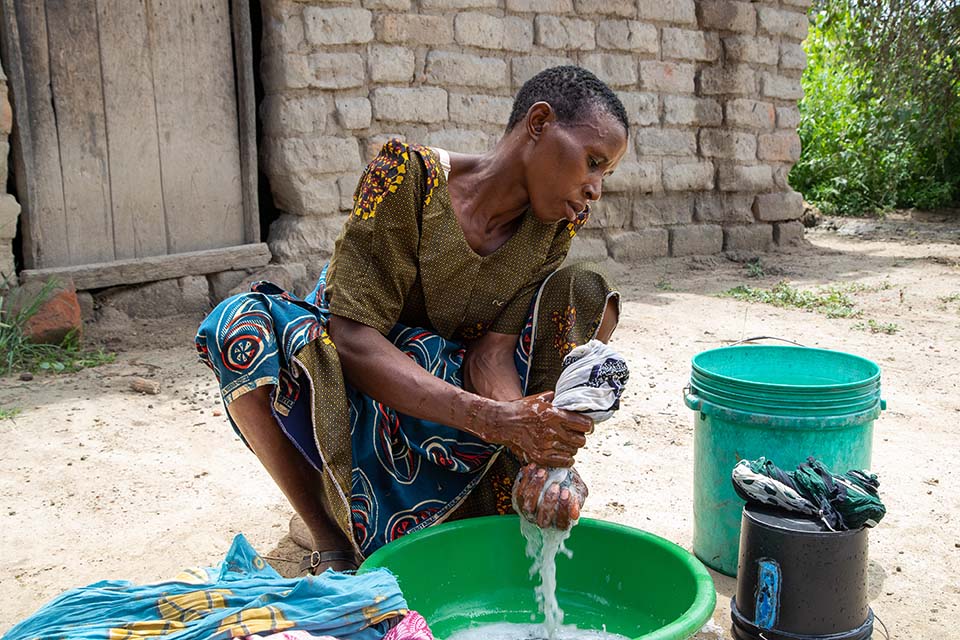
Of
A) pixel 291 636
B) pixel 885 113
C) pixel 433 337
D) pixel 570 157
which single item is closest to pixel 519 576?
pixel 433 337

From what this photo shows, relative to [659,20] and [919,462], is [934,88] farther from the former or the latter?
[919,462]

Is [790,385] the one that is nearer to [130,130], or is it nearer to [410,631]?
[410,631]

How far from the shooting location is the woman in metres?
1.90

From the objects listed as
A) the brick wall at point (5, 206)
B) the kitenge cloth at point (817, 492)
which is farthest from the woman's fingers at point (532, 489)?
the brick wall at point (5, 206)

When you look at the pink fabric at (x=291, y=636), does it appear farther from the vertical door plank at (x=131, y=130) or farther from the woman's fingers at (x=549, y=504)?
the vertical door plank at (x=131, y=130)

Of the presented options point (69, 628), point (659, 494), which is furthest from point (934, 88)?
point (69, 628)

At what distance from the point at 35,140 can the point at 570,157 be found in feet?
10.4

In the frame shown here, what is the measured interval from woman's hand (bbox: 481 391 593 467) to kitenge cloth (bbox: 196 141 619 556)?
264 millimetres

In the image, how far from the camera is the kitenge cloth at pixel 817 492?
5.98 feet

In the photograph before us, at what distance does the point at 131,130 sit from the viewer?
4422 mm

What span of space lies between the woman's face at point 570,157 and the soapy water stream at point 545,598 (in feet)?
Answer: 2.05

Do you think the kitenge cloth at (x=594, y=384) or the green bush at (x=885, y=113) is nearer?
the kitenge cloth at (x=594, y=384)

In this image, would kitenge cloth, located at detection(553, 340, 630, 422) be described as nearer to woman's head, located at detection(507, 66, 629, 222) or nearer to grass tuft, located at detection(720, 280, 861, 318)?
woman's head, located at detection(507, 66, 629, 222)

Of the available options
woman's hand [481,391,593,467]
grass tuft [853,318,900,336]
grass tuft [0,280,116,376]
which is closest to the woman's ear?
woman's hand [481,391,593,467]
